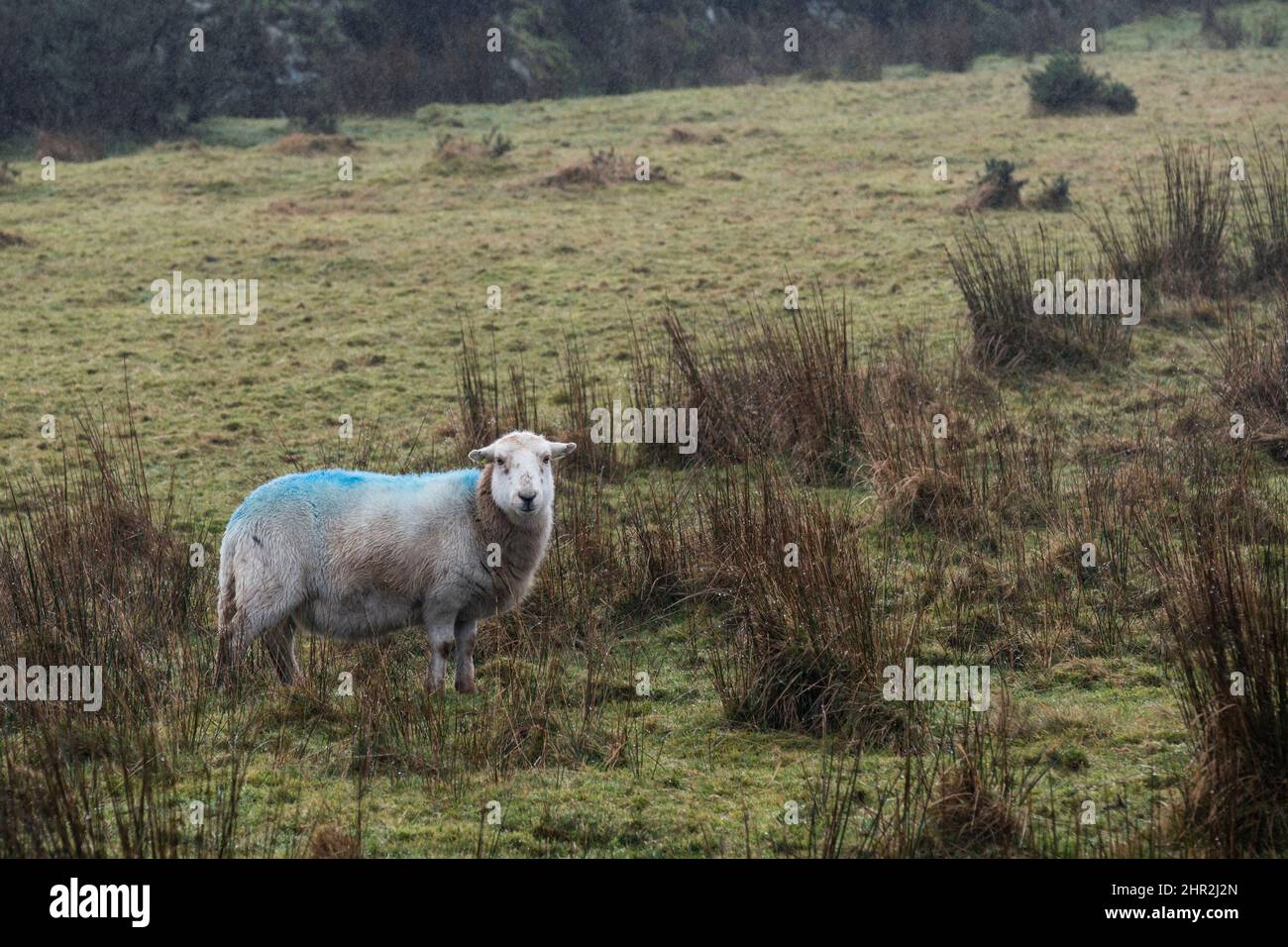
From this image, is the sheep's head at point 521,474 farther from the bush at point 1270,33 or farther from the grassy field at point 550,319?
the bush at point 1270,33

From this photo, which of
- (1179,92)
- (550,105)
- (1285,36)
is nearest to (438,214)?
(550,105)

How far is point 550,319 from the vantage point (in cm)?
1239

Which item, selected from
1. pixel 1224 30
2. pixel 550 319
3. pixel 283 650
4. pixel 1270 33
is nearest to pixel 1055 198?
pixel 550 319

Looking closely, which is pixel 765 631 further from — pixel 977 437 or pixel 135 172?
pixel 135 172

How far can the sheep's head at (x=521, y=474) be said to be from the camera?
217 inches

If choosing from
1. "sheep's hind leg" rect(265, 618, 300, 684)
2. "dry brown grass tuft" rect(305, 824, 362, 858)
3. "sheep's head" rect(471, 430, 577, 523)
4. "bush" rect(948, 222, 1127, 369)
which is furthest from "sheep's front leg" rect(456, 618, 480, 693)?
"bush" rect(948, 222, 1127, 369)

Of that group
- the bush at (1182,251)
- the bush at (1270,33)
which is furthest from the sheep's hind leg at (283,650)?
the bush at (1270,33)

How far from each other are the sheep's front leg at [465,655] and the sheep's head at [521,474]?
492 millimetres

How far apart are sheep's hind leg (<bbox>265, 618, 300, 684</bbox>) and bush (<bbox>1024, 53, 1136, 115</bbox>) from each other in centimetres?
1553

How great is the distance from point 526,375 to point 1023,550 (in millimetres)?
5395

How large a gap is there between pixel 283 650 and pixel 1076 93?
52.1 ft

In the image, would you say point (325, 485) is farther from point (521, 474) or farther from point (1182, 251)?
point (1182, 251)

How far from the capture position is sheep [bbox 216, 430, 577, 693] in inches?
224
